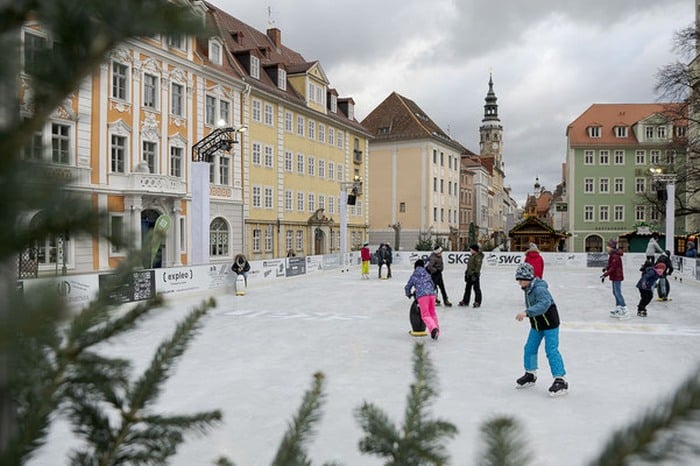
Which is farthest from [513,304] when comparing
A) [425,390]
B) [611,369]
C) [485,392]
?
[425,390]

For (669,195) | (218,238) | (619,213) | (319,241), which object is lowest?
(319,241)

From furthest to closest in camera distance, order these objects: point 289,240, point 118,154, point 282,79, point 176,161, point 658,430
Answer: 1. point 289,240
2. point 282,79
3. point 176,161
4. point 118,154
5. point 658,430

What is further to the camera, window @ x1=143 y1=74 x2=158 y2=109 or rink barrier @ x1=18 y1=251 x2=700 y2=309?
window @ x1=143 y1=74 x2=158 y2=109

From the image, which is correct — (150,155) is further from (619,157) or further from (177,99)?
(619,157)

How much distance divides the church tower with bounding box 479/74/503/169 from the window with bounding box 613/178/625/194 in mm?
73466

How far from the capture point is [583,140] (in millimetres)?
61062

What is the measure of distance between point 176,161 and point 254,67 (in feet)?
33.6

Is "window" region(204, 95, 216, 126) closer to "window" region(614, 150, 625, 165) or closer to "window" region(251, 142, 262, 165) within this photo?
"window" region(251, 142, 262, 165)

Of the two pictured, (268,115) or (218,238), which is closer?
(218,238)

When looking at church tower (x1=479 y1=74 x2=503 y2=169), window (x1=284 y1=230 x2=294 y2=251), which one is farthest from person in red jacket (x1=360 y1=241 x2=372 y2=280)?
church tower (x1=479 y1=74 x2=503 y2=169)

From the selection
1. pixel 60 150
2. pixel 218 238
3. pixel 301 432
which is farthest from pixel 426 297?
pixel 218 238

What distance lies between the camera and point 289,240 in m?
40.4

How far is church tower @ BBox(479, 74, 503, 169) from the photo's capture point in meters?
136

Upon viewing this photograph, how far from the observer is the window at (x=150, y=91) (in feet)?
89.7
